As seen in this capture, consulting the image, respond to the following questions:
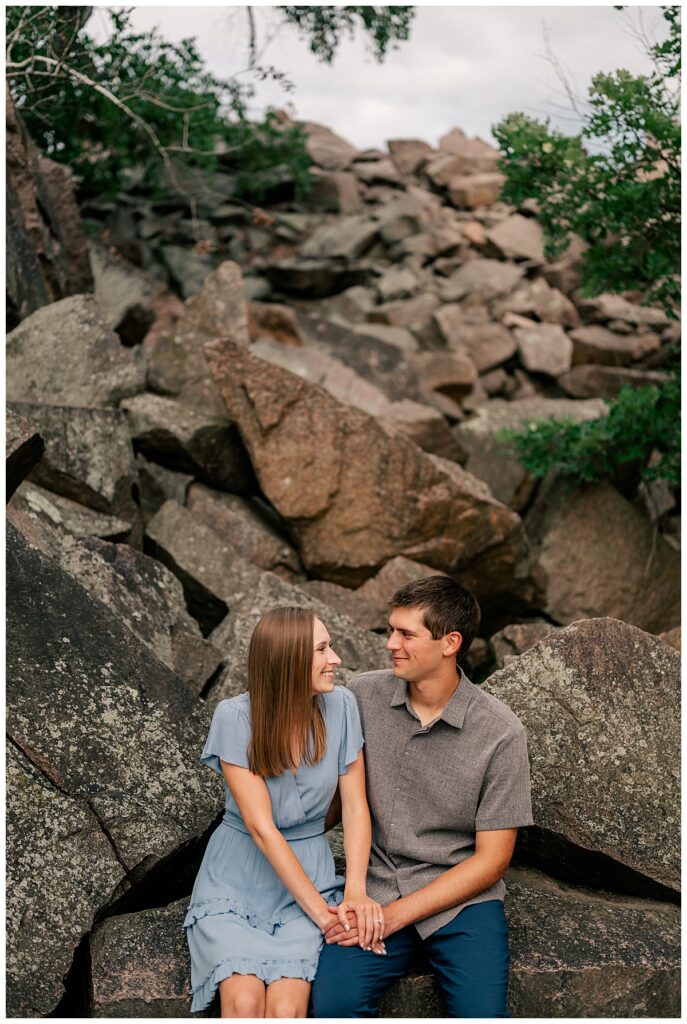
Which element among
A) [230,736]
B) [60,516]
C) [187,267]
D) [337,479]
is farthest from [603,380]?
[230,736]

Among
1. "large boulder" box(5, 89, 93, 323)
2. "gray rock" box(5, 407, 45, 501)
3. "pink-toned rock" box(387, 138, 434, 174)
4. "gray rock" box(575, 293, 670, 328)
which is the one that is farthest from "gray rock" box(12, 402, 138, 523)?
"pink-toned rock" box(387, 138, 434, 174)

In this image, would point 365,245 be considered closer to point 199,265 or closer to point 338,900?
point 199,265

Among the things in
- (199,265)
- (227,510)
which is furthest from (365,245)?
(227,510)

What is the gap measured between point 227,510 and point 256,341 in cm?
432

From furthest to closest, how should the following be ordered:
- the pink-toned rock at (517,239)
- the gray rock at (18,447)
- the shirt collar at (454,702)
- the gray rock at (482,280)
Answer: the pink-toned rock at (517,239) < the gray rock at (482,280) < the gray rock at (18,447) < the shirt collar at (454,702)

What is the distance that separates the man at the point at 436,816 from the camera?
11.3 feet

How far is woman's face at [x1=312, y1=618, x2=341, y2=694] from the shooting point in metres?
3.58

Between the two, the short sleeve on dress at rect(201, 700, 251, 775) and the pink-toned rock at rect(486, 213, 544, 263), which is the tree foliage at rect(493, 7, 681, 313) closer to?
the short sleeve on dress at rect(201, 700, 251, 775)

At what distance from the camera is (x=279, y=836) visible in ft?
11.5

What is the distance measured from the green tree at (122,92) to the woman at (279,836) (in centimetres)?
603

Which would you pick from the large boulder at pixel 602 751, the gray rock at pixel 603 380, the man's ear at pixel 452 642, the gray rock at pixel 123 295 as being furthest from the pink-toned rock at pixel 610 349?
the man's ear at pixel 452 642

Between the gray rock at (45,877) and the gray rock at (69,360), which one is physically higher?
the gray rock at (69,360)

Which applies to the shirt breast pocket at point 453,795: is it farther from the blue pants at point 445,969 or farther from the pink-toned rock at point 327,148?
the pink-toned rock at point 327,148

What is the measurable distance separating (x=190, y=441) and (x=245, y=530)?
31.0 inches
